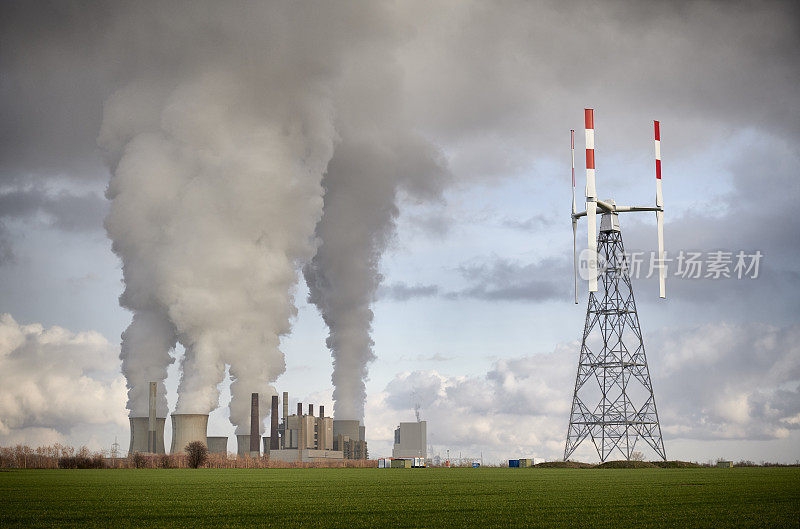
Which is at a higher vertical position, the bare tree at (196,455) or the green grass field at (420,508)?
the green grass field at (420,508)

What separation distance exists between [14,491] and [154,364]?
6505 cm

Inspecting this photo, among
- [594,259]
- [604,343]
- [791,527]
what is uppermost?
[594,259]

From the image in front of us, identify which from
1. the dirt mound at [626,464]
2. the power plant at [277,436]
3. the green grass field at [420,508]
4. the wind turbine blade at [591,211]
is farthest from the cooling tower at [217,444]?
the green grass field at [420,508]

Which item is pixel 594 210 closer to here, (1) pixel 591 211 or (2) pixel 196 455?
(1) pixel 591 211

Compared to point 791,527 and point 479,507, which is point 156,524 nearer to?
point 479,507

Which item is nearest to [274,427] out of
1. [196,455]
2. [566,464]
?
[196,455]

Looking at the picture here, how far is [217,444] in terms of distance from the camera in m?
99.7

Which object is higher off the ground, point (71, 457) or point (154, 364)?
point (154, 364)

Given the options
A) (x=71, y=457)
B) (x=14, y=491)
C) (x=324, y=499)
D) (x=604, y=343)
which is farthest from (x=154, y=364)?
(x=324, y=499)

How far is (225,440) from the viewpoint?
100 metres

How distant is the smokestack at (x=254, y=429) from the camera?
99.8 m

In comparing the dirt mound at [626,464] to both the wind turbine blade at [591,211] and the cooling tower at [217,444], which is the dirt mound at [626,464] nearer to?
the wind turbine blade at [591,211]

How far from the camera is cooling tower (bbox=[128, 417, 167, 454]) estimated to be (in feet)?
320

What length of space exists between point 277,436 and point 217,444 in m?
15.4
